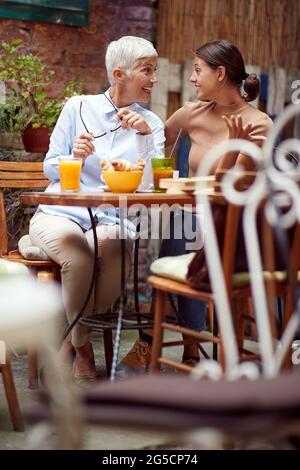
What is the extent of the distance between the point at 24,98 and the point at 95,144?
1.05 meters

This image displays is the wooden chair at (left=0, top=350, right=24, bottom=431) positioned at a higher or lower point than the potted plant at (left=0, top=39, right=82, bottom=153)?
lower

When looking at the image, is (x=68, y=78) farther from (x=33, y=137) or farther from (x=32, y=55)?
(x=33, y=137)

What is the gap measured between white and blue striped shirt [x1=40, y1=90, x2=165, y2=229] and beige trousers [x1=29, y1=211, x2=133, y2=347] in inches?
2.7

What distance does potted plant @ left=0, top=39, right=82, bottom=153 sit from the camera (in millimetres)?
4809

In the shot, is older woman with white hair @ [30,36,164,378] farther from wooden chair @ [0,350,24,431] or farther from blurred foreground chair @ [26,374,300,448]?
blurred foreground chair @ [26,374,300,448]

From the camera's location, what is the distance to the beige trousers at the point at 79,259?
3.74m

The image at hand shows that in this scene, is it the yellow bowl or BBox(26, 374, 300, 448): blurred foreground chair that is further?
the yellow bowl

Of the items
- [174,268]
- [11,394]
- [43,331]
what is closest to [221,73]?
[174,268]

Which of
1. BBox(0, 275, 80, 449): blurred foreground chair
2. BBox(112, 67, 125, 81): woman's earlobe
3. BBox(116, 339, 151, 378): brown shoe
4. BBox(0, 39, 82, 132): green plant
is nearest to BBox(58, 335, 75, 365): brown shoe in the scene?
BBox(116, 339, 151, 378): brown shoe

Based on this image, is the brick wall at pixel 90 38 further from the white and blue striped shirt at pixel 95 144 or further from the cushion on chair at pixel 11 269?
the cushion on chair at pixel 11 269

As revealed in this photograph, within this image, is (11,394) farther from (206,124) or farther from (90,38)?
(90,38)

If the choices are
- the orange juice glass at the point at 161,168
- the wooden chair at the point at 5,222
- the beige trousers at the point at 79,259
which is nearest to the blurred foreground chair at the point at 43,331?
the orange juice glass at the point at 161,168

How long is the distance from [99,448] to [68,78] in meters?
2.92

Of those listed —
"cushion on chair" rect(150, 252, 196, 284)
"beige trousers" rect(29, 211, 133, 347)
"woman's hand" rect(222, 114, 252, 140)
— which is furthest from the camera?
"beige trousers" rect(29, 211, 133, 347)
